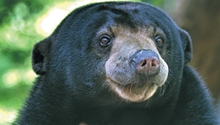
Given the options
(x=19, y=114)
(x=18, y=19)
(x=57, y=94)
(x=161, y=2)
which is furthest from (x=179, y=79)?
(x=18, y=19)

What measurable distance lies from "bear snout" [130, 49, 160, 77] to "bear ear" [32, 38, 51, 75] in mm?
1183

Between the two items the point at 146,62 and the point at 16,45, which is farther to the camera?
the point at 16,45

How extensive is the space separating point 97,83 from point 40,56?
2.60 ft

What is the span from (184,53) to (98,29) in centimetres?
92

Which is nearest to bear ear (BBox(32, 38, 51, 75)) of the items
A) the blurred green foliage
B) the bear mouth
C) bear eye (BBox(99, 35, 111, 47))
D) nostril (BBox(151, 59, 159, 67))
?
bear eye (BBox(99, 35, 111, 47))

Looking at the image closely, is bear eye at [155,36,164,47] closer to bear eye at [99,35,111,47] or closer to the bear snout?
bear eye at [99,35,111,47]

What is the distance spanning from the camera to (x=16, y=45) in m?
9.82

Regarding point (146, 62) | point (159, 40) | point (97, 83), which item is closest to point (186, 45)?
point (159, 40)

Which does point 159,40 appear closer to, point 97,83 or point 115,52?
point 115,52

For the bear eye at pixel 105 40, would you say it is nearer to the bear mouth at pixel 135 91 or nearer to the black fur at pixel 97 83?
the black fur at pixel 97 83

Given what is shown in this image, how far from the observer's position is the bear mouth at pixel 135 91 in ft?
16.9

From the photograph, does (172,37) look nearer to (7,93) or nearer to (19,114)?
(19,114)

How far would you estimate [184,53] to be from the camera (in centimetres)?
603

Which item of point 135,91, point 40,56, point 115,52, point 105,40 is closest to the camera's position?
point 135,91
